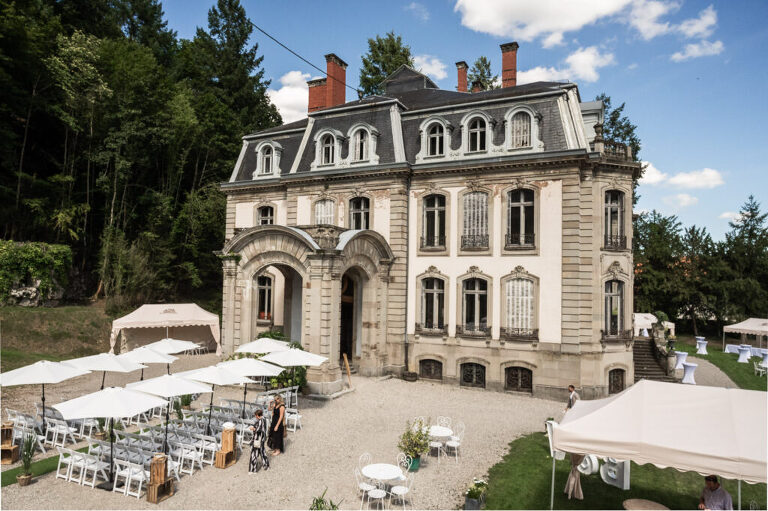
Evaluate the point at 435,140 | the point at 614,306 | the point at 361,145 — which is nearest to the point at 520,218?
the point at 614,306

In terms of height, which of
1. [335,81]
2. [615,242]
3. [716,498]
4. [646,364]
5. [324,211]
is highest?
[335,81]

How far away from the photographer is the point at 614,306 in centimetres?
2073

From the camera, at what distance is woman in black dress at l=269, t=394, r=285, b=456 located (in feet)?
40.2

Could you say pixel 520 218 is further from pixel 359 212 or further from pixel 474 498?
pixel 474 498

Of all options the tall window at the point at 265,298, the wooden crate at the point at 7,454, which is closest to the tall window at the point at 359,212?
the tall window at the point at 265,298

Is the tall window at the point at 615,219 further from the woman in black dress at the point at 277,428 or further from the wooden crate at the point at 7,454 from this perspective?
the wooden crate at the point at 7,454

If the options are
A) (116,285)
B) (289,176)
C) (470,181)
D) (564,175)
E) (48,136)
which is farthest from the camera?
(48,136)

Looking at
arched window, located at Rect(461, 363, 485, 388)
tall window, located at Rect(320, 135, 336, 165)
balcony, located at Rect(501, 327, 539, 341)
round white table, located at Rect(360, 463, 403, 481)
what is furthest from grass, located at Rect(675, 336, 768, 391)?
tall window, located at Rect(320, 135, 336, 165)

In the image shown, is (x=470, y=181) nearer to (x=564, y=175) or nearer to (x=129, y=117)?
(x=564, y=175)

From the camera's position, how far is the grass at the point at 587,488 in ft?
32.5

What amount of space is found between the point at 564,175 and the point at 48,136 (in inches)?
1326

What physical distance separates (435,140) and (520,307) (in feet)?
29.3

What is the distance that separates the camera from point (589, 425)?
807 centimetres

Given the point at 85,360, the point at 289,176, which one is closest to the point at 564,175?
the point at 289,176
